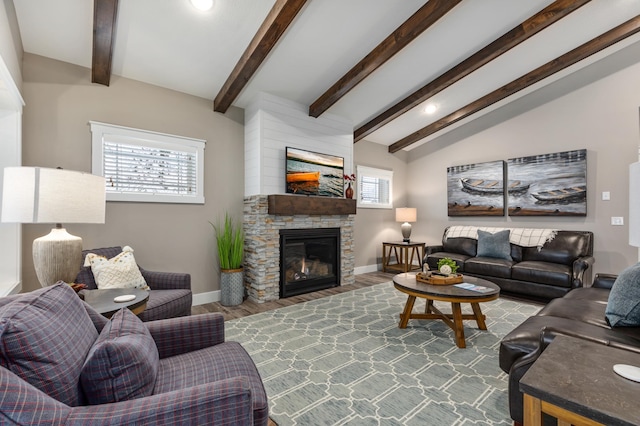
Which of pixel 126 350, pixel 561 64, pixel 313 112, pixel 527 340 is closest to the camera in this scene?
pixel 126 350

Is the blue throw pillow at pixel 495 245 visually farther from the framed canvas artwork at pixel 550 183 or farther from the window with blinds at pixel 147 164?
the window with blinds at pixel 147 164

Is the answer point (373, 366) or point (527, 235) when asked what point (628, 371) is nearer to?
point (373, 366)

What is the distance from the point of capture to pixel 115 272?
8.53ft

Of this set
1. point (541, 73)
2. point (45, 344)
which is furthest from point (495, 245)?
point (45, 344)

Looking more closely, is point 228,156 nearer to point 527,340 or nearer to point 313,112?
point 313,112

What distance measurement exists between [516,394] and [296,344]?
170cm

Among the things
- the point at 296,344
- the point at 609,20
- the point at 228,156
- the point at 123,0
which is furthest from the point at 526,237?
the point at 123,0

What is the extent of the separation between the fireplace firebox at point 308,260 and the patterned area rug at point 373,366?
0.69 meters

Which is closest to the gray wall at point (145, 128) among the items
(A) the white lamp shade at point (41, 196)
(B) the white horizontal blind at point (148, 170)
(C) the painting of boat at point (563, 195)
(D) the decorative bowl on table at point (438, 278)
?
(B) the white horizontal blind at point (148, 170)

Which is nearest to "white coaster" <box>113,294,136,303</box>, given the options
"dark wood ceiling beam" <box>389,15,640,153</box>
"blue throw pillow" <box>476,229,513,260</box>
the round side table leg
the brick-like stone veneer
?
the brick-like stone veneer

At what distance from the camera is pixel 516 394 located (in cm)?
150

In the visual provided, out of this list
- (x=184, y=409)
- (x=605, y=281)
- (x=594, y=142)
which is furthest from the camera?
(x=594, y=142)

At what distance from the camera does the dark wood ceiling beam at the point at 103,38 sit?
2430 millimetres

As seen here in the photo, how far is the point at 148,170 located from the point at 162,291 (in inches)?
61.4
